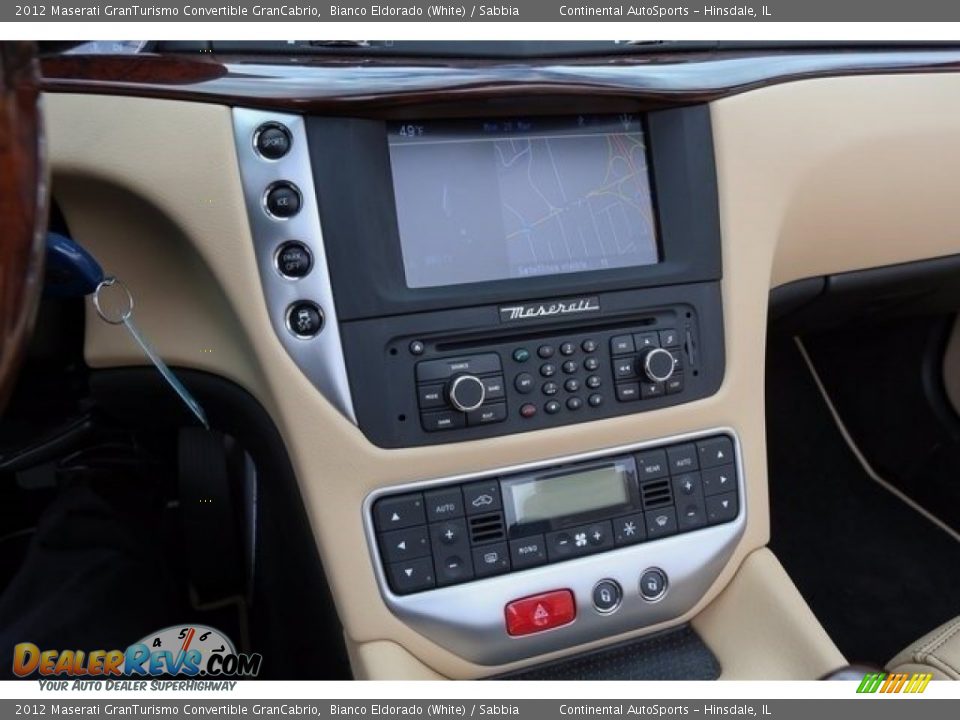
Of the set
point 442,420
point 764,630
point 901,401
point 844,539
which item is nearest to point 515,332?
point 442,420

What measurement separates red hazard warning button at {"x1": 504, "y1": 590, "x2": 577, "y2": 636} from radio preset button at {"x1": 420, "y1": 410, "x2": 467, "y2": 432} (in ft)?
0.73

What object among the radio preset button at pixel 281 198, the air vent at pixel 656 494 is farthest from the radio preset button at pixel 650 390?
the radio preset button at pixel 281 198

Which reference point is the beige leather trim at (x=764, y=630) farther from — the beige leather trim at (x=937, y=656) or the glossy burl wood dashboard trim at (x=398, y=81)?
the glossy burl wood dashboard trim at (x=398, y=81)

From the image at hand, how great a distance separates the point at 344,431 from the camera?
3.04 ft

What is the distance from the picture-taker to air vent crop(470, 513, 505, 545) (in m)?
0.97

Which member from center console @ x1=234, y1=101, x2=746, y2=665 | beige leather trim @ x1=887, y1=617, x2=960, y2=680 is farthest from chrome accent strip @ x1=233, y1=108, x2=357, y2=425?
beige leather trim @ x1=887, y1=617, x2=960, y2=680

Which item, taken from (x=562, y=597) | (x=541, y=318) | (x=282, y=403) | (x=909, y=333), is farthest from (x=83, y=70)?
Answer: (x=909, y=333)

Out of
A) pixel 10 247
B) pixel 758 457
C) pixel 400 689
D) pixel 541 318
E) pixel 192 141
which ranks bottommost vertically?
pixel 400 689

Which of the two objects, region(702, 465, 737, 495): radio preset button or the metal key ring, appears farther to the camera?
region(702, 465, 737, 495): radio preset button

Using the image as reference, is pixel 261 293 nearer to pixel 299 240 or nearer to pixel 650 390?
pixel 299 240

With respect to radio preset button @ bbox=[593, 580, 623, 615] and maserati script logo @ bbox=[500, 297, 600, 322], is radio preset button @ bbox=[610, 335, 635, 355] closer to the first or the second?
maserati script logo @ bbox=[500, 297, 600, 322]

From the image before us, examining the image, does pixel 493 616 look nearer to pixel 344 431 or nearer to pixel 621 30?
pixel 344 431

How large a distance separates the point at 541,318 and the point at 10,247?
1.98ft

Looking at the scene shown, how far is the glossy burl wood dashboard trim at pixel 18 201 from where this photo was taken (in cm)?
48
